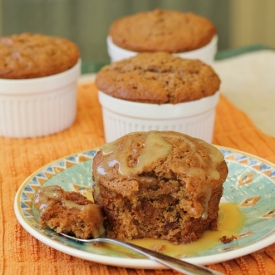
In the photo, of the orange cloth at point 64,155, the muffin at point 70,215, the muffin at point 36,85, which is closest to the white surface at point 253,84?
the orange cloth at point 64,155

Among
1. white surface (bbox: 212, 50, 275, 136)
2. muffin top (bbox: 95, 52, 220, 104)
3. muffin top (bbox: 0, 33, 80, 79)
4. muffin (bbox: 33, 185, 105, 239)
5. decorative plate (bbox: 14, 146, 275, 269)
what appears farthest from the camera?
white surface (bbox: 212, 50, 275, 136)

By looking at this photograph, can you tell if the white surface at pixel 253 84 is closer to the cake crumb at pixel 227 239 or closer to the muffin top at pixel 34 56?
the muffin top at pixel 34 56

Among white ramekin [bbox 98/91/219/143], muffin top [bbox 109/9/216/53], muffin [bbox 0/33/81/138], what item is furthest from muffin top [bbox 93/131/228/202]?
muffin top [bbox 109/9/216/53]

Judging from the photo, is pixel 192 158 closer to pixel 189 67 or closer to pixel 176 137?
pixel 176 137

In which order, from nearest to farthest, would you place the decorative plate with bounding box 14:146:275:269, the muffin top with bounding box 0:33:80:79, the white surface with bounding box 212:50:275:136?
the decorative plate with bounding box 14:146:275:269
the muffin top with bounding box 0:33:80:79
the white surface with bounding box 212:50:275:136

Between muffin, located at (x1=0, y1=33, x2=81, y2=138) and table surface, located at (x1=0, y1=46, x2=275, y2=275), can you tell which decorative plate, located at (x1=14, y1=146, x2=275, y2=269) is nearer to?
table surface, located at (x1=0, y1=46, x2=275, y2=275)
